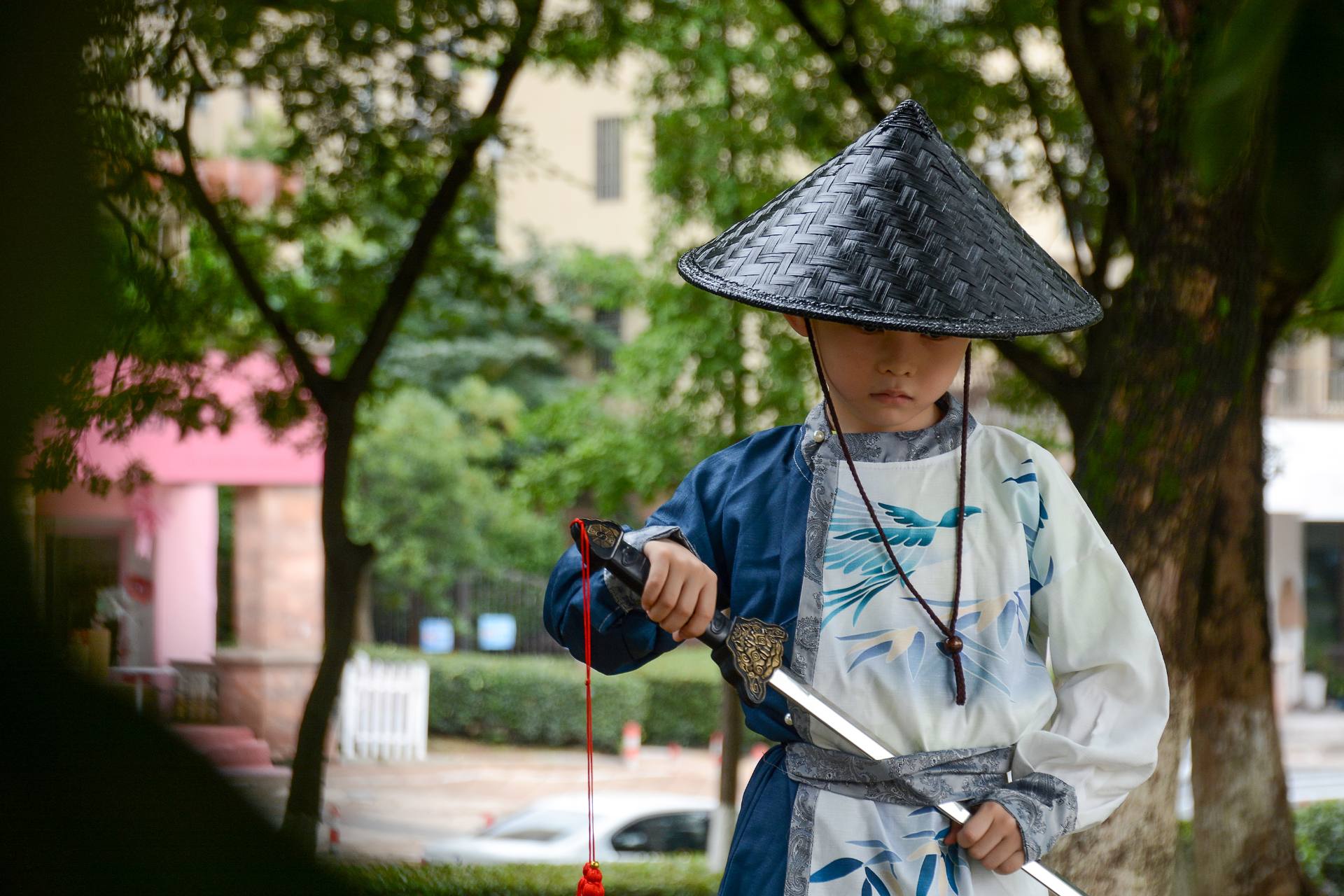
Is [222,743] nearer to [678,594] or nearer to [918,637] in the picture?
[678,594]

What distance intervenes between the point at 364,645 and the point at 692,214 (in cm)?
1037

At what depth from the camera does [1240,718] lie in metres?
5.07

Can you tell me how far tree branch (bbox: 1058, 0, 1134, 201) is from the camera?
14.2ft

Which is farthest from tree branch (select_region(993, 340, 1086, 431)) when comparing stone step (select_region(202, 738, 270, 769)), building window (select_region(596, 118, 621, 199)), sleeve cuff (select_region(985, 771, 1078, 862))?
building window (select_region(596, 118, 621, 199))

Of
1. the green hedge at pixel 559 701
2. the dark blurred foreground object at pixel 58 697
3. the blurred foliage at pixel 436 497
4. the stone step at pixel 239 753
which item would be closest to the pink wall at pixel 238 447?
the blurred foliage at pixel 436 497

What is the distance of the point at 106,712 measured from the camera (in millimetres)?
278

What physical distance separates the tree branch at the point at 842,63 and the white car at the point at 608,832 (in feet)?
18.4

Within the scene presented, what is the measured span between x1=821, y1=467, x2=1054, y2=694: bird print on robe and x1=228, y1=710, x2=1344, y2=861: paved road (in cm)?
870

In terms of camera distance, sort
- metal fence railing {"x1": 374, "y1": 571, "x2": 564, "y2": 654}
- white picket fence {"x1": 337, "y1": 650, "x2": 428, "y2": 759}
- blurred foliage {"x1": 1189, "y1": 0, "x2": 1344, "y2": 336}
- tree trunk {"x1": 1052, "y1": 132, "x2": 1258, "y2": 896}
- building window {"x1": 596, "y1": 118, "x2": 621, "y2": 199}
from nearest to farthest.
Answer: blurred foliage {"x1": 1189, "y1": 0, "x2": 1344, "y2": 336}
tree trunk {"x1": 1052, "y1": 132, "x2": 1258, "y2": 896}
white picket fence {"x1": 337, "y1": 650, "x2": 428, "y2": 759}
metal fence railing {"x1": 374, "y1": 571, "x2": 564, "y2": 654}
building window {"x1": 596, "y1": 118, "x2": 621, "y2": 199}

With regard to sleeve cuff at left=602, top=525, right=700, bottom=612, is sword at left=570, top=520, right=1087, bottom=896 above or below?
→ below

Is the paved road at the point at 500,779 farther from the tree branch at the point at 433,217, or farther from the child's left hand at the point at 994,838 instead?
the child's left hand at the point at 994,838

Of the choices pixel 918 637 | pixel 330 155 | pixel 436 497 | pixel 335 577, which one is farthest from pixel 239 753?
pixel 436 497

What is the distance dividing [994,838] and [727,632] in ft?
1.29

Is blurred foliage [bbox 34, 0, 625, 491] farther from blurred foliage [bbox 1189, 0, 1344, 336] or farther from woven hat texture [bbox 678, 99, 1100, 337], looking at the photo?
blurred foliage [bbox 1189, 0, 1344, 336]
